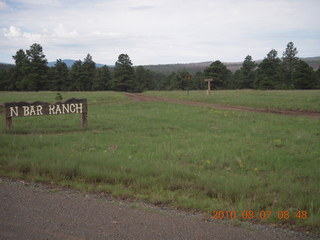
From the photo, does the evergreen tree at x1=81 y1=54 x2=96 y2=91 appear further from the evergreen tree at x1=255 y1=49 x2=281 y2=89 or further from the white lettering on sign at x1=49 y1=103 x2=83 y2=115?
the white lettering on sign at x1=49 y1=103 x2=83 y2=115

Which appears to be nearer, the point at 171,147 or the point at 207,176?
the point at 207,176

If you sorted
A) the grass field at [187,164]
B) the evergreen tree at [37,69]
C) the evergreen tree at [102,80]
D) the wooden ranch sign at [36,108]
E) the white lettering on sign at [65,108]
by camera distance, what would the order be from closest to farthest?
the grass field at [187,164]
the wooden ranch sign at [36,108]
the white lettering on sign at [65,108]
the evergreen tree at [37,69]
the evergreen tree at [102,80]

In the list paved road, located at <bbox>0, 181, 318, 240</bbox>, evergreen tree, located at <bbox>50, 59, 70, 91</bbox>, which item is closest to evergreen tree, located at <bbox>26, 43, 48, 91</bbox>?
evergreen tree, located at <bbox>50, 59, 70, 91</bbox>

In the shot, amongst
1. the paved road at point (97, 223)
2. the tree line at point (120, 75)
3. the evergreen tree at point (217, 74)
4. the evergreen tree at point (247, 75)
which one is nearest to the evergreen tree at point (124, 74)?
the tree line at point (120, 75)

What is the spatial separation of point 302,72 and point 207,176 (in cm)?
6471

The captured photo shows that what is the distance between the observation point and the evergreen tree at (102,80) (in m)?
78.1

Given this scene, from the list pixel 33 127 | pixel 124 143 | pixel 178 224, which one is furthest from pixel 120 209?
pixel 33 127

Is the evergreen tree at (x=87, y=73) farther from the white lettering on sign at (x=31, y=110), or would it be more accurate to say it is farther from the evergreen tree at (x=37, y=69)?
the white lettering on sign at (x=31, y=110)

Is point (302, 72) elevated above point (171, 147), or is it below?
above

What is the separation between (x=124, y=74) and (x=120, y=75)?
1.31 m

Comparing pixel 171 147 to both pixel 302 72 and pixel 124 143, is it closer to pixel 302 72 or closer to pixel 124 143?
pixel 124 143

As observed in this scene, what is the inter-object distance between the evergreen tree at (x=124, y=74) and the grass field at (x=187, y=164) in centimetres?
5840

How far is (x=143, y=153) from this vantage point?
8938mm

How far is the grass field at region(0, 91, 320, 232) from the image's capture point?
5.68 metres
